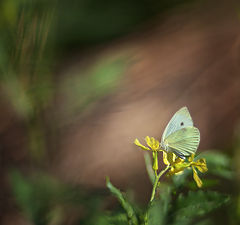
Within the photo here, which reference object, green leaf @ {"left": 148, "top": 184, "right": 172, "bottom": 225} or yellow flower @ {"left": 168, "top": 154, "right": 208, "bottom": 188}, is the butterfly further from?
green leaf @ {"left": 148, "top": 184, "right": 172, "bottom": 225}

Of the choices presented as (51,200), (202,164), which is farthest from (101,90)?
(202,164)

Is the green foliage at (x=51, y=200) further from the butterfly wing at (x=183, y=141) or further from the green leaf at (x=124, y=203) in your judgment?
the butterfly wing at (x=183, y=141)

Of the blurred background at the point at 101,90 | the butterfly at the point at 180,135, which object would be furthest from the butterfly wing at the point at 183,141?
the blurred background at the point at 101,90

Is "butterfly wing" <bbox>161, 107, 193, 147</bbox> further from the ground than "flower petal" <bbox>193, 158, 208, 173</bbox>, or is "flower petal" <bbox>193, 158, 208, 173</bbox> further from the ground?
"butterfly wing" <bbox>161, 107, 193, 147</bbox>

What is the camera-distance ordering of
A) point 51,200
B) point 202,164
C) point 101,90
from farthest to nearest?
point 101,90, point 51,200, point 202,164

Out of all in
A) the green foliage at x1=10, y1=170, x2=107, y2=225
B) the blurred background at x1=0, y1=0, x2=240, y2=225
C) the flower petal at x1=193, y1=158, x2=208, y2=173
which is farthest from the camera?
the blurred background at x1=0, y1=0, x2=240, y2=225

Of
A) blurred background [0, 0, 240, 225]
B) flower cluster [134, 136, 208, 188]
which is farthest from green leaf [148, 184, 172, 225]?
blurred background [0, 0, 240, 225]

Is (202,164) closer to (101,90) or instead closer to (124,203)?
(124,203)
